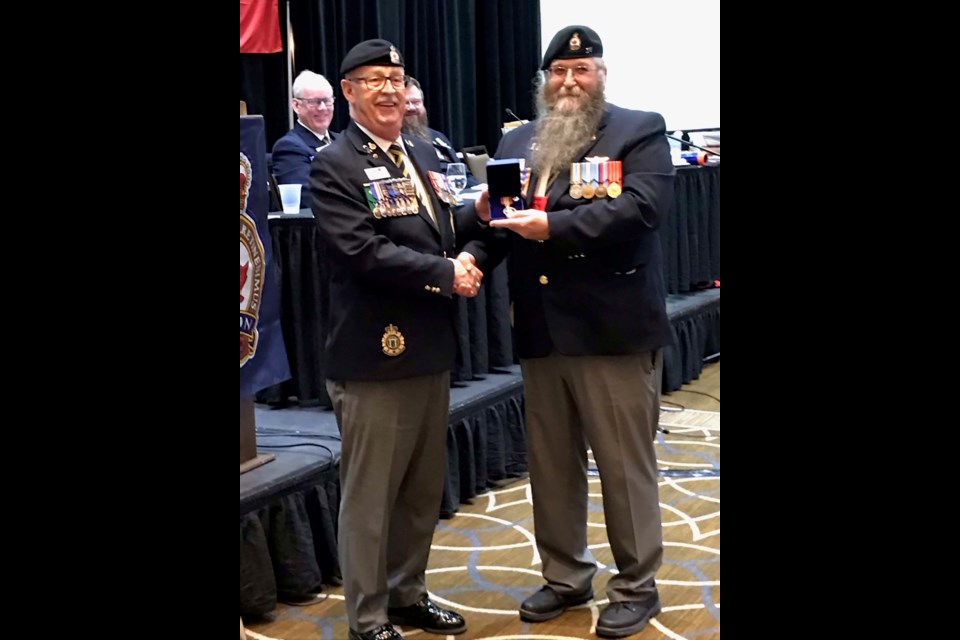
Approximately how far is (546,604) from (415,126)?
3312 mm

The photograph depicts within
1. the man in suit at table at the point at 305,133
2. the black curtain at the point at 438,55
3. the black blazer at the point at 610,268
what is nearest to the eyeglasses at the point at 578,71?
the black blazer at the point at 610,268

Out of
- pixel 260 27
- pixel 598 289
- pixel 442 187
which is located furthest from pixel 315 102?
pixel 598 289

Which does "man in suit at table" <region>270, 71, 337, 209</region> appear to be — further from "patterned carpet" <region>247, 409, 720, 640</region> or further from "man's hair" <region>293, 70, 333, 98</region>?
"patterned carpet" <region>247, 409, 720, 640</region>

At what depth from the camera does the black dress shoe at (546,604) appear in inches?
121

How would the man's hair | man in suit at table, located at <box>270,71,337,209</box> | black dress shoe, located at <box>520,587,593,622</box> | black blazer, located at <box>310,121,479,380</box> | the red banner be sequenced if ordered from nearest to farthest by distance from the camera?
black blazer, located at <box>310,121,479,380</box>
black dress shoe, located at <box>520,587,593,622</box>
man in suit at table, located at <box>270,71,337,209</box>
the man's hair
the red banner

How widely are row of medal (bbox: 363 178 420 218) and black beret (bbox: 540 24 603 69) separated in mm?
501

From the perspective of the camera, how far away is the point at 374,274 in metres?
2.73

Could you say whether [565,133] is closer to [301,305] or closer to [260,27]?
[301,305]

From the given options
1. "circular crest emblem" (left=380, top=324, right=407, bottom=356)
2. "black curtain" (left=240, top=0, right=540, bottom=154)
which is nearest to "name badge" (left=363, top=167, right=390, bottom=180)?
"circular crest emblem" (left=380, top=324, right=407, bottom=356)

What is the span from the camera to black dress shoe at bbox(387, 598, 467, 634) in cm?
303

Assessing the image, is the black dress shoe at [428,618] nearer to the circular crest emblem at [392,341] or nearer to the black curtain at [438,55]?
the circular crest emblem at [392,341]

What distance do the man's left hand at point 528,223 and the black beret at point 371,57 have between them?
47cm
